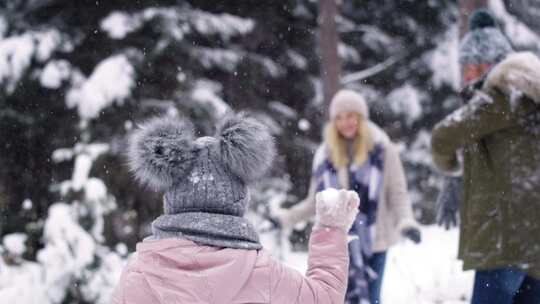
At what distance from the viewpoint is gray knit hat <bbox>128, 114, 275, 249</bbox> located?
191cm

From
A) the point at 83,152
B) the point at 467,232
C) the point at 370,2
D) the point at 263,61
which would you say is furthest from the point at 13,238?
the point at 370,2

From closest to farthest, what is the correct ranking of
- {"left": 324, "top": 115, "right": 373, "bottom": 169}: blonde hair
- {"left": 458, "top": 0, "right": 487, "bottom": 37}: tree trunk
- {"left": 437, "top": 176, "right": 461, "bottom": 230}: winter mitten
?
{"left": 437, "top": 176, "right": 461, "bottom": 230}: winter mitten, {"left": 324, "top": 115, "right": 373, "bottom": 169}: blonde hair, {"left": 458, "top": 0, "right": 487, "bottom": 37}: tree trunk

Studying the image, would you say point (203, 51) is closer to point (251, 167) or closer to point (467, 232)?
point (467, 232)

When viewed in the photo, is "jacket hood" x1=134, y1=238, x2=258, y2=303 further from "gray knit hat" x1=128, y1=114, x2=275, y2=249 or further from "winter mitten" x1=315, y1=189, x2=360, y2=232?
"winter mitten" x1=315, y1=189, x2=360, y2=232

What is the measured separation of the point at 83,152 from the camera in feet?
20.6

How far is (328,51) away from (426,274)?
17.8 feet

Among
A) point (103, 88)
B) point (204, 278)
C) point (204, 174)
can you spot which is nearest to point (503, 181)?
point (204, 174)

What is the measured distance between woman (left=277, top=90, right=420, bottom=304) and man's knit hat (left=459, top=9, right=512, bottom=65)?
1.12 m

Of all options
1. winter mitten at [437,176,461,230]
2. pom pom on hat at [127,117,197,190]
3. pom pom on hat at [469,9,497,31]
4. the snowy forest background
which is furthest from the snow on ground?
pom pom on hat at [127,117,197,190]

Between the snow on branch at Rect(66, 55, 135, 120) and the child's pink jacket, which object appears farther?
the snow on branch at Rect(66, 55, 135, 120)

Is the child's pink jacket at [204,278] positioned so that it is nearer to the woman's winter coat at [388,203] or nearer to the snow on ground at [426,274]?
the woman's winter coat at [388,203]

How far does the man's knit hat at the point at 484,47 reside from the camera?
358 centimetres

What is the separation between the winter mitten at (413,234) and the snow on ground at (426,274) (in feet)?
3.76

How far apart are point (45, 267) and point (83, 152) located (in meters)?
1.40
